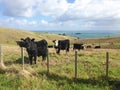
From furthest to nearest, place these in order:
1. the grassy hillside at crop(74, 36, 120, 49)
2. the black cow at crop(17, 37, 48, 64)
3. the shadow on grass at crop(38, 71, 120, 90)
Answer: the grassy hillside at crop(74, 36, 120, 49) → the black cow at crop(17, 37, 48, 64) → the shadow on grass at crop(38, 71, 120, 90)

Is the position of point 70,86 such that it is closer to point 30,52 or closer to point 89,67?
point 89,67

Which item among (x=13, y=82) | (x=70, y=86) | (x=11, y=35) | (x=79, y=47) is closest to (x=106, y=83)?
(x=70, y=86)

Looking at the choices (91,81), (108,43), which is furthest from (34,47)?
(108,43)

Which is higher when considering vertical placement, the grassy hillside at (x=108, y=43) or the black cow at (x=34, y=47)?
the black cow at (x=34, y=47)

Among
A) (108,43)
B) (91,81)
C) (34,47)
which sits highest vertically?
(34,47)

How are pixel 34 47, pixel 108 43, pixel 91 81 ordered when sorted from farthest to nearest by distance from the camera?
pixel 108 43
pixel 34 47
pixel 91 81

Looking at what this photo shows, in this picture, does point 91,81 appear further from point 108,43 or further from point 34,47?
point 108,43

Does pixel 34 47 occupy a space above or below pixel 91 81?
above

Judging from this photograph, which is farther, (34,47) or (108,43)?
(108,43)

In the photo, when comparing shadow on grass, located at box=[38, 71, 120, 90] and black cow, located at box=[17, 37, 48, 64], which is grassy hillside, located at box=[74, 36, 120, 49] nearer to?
black cow, located at box=[17, 37, 48, 64]

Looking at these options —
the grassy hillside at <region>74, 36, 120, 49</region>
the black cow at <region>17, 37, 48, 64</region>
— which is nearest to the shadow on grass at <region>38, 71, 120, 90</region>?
the black cow at <region>17, 37, 48, 64</region>

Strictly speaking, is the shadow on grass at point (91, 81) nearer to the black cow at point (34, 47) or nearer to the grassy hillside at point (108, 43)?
the black cow at point (34, 47)

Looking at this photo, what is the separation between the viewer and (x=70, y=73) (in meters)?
16.7

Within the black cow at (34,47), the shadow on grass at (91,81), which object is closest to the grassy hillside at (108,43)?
the black cow at (34,47)
